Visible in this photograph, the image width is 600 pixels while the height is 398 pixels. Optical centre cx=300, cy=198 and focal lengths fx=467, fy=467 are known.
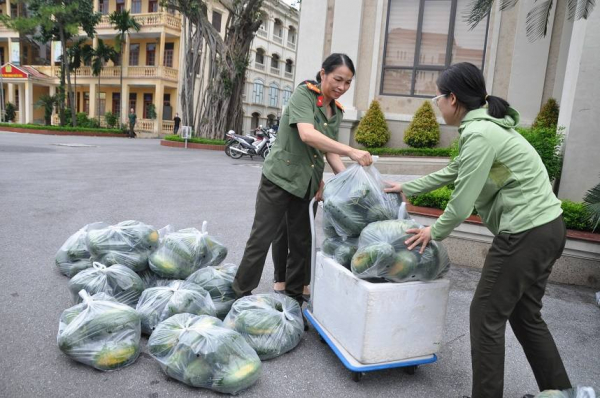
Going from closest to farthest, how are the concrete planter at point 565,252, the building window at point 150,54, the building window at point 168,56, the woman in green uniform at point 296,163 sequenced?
the woman in green uniform at point 296,163
the concrete planter at point 565,252
the building window at point 168,56
the building window at point 150,54

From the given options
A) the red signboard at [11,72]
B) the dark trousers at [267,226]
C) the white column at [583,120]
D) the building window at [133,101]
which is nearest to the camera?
the dark trousers at [267,226]

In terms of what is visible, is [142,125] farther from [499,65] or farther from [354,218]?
[354,218]

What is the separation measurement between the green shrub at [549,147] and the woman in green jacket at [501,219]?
3.53 metres

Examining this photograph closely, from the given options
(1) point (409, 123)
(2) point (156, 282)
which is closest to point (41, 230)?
(2) point (156, 282)

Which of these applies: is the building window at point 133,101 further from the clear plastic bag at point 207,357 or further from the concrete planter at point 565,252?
the clear plastic bag at point 207,357

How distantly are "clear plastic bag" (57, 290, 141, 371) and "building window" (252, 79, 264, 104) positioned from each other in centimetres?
3601

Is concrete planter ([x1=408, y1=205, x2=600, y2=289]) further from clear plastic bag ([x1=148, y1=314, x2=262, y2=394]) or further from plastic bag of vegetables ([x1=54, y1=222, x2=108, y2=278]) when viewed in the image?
plastic bag of vegetables ([x1=54, y1=222, x2=108, y2=278])

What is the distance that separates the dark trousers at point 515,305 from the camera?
6.66 feet

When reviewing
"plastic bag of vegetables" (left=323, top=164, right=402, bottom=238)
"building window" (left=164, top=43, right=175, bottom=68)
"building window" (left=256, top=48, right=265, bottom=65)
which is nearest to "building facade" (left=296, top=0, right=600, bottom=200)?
"plastic bag of vegetables" (left=323, top=164, right=402, bottom=238)

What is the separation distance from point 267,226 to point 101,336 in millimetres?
1207

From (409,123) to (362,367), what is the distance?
7995 mm

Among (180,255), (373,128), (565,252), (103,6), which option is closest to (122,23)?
(103,6)

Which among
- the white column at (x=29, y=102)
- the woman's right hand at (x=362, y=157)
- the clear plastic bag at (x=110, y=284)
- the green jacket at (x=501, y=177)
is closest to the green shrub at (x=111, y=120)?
the white column at (x=29, y=102)

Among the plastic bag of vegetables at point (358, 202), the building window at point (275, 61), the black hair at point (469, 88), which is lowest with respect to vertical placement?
the plastic bag of vegetables at point (358, 202)
